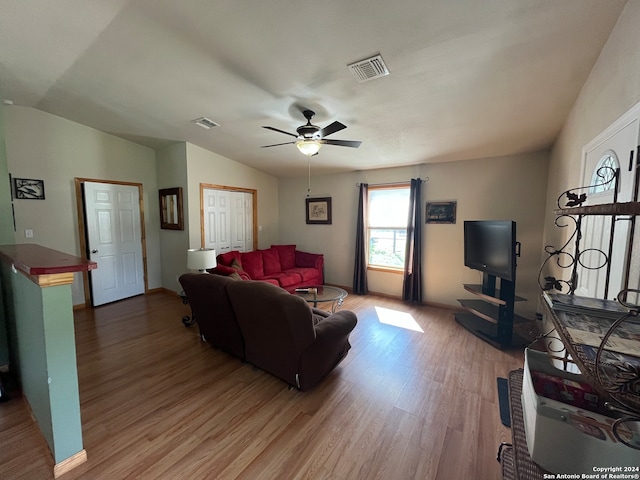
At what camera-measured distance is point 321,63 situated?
2.15 m

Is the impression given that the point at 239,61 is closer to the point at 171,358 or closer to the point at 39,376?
the point at 39,376

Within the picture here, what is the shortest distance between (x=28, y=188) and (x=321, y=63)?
14.6 ft

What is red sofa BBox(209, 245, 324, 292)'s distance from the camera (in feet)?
14.0

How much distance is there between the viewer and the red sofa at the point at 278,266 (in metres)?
4.26

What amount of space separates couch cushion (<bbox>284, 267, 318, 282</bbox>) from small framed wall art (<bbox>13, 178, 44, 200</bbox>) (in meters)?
3.88

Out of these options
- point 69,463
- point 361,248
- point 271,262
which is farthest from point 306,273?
point 69,463

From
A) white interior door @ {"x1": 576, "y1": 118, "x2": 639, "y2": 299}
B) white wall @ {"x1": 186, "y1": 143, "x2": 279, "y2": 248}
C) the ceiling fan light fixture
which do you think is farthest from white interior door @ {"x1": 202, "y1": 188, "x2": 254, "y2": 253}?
white interior door @ {"x1": 576, "y1": 118, "x2": 639, "y2": 299}

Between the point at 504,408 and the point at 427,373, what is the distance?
2.07 feet

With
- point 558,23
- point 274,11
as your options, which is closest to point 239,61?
point 274,11

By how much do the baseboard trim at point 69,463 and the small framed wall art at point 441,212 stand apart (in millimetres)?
4591

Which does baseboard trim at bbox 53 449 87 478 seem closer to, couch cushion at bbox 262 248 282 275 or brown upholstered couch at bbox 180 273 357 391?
brown upholstered couch at bbox 180 273 357 391

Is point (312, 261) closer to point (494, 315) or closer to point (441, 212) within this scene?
point (441, 212)

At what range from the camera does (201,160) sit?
4.60 meters

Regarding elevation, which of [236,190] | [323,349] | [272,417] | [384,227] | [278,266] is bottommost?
[272,417]
